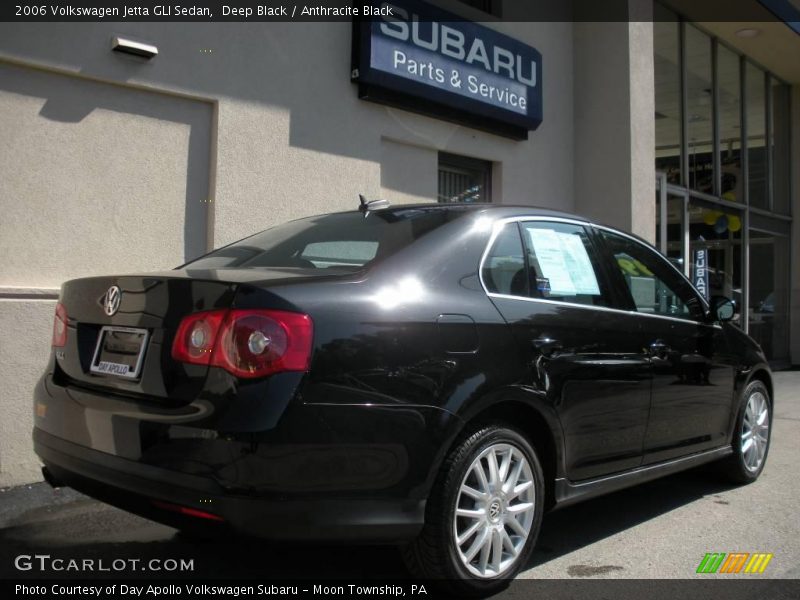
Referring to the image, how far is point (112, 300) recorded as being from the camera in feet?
9.50

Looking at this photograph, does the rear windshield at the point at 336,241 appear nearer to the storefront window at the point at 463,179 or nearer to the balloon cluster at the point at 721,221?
the storefront window at the point at 463,179

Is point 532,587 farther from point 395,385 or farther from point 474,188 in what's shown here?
point 474,188

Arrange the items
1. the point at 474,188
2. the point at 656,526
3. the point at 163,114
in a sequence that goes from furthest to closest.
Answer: the point at 474,188 < the point at 163,114 < the point at 656,526

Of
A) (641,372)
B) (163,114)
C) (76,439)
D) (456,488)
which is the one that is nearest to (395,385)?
(456,488)

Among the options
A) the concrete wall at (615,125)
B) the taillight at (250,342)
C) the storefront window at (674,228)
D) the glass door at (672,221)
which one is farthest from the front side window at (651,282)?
the storefront window at (674,228)

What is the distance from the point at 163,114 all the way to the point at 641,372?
389 centimetres

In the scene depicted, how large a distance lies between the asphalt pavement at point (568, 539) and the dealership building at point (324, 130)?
1.04m

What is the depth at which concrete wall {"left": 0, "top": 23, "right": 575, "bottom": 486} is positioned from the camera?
4930 millimetres

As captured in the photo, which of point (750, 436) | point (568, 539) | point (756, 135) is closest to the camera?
point (568, 539)

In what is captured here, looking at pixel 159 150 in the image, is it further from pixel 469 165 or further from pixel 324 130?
pixel 469 165

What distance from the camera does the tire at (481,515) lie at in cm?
286

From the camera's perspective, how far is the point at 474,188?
8.53 m

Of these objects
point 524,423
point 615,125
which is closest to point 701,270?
point 615,125

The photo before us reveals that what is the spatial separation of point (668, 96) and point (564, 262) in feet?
29.9
